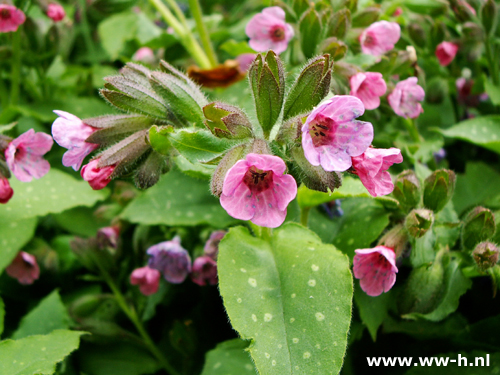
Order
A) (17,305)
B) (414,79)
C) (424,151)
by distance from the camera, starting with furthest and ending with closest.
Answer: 1. (17,305)
2. (424,151)
3. (414,79)

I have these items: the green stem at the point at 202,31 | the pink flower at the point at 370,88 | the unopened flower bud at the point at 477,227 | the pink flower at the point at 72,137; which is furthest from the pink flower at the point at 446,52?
the pink flower at the point at 72,137

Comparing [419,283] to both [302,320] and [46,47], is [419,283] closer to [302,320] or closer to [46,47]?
[302,320]

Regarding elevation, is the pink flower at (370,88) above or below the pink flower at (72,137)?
below

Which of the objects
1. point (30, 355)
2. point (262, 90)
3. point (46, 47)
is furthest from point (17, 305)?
point (262, 90)

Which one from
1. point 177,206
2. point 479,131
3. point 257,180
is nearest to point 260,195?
point 257,180

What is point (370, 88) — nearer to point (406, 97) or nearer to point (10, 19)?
point (406, 97)

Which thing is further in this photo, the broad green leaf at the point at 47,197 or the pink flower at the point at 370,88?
the broad green leaf at the point at 47,197

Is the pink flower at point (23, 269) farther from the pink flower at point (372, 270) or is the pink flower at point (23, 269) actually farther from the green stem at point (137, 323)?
the pink flower at point (372, 270)
